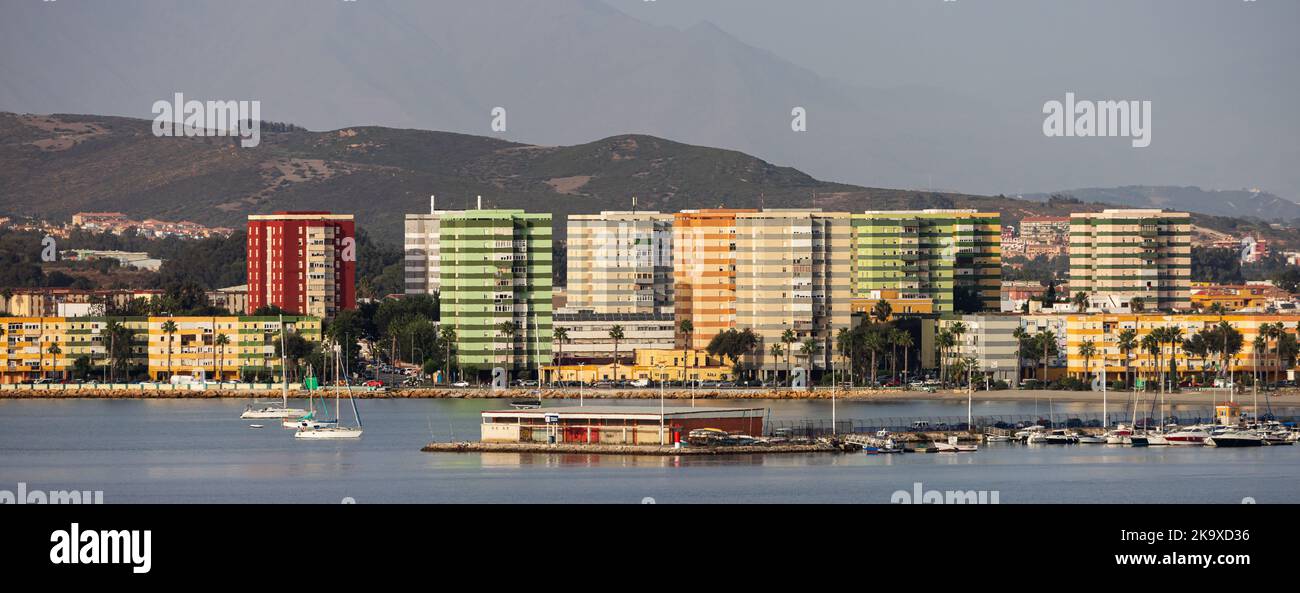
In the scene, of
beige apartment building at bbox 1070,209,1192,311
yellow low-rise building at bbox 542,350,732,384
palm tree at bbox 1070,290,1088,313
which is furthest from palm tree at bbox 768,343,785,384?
beige apartment building at bbox 1070,209,1192,311

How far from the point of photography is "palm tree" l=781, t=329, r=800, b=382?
13412 centimetres

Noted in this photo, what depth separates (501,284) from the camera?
424 ft

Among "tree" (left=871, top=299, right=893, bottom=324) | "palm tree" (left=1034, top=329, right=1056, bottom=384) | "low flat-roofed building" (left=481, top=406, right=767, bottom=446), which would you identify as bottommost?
"low flat-roofed building" (left=481, top=406, right=767, bottom=446)

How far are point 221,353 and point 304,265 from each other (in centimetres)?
2513

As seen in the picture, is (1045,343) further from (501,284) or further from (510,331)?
(501,284)

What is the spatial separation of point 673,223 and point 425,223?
39.9m

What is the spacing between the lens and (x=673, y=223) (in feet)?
532

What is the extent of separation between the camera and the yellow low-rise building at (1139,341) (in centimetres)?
12812

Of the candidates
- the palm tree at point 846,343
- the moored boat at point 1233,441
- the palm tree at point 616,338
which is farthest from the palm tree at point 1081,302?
the moored boat at point 1233,441

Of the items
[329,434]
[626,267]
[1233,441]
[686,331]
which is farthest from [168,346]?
[1233,441]

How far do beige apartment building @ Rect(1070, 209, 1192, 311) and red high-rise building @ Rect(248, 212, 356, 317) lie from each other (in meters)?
61.5

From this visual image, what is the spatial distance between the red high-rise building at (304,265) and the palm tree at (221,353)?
22267 mm
